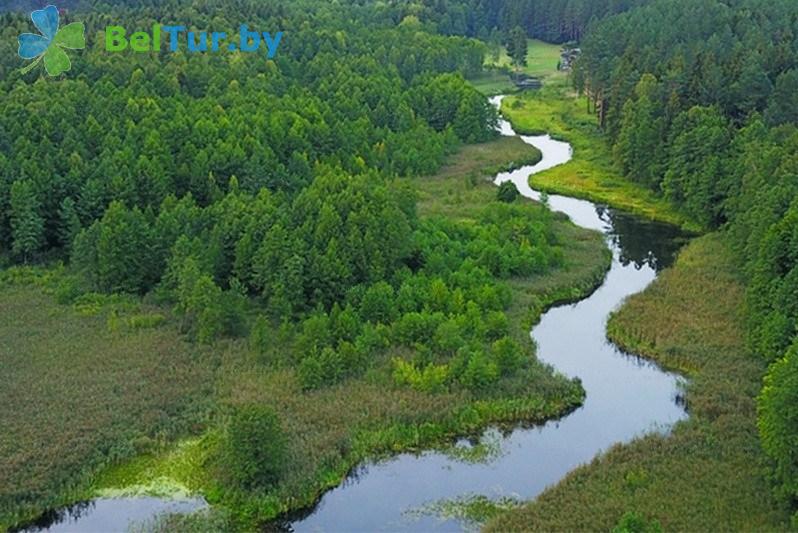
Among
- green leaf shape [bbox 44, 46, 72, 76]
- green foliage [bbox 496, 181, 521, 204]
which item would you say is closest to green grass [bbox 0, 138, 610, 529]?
green foliage [bbox 496, 181, 521, 204]

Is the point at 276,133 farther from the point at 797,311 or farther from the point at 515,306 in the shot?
the point at 797,311

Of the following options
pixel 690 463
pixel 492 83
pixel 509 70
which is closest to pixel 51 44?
pixel 492 83

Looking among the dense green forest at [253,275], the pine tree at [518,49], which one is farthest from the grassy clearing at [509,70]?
the dense green forest at [253,275]

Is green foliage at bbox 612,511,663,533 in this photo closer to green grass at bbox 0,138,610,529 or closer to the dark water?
green grass at bbox 0,138,610,529

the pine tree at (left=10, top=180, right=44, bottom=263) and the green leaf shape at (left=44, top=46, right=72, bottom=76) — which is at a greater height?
the green leaf shape at (left=44, top=46, right=72, bottom=76)

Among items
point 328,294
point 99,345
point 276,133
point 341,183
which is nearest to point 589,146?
point 276,133

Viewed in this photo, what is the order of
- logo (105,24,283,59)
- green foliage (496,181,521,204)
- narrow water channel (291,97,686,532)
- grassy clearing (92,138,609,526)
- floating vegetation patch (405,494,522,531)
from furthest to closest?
logo (105,24,283,59) < green foliage (496,181,521,204) < grassy clearing (92,138,609,526) < narrow water channel (291,97,686,532) < floating vegetation patch (405,494,522,531)
